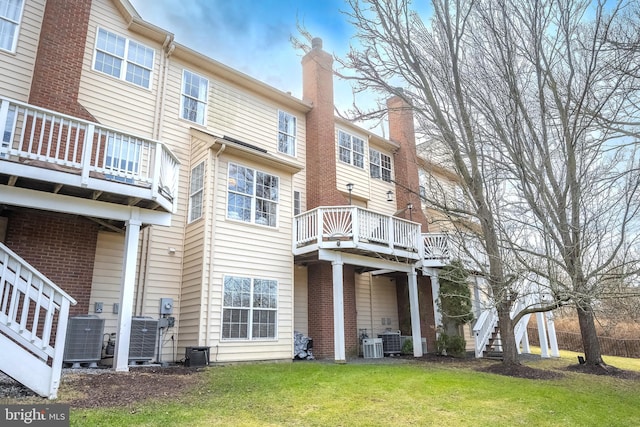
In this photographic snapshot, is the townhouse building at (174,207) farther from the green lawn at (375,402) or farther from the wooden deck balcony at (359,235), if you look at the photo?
the green lawn at (375,402)

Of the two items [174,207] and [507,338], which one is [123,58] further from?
[507,338]

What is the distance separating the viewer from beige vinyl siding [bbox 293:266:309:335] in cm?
1300

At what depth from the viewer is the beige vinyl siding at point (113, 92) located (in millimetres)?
10406

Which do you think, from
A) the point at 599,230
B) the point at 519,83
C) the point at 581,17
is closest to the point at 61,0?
the point at 519,83

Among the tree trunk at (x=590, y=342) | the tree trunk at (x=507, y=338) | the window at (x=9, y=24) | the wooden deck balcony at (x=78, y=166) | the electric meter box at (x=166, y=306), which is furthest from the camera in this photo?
the tree trunk at (x=590, y=342)

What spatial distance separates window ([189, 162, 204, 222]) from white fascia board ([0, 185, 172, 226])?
2.38m

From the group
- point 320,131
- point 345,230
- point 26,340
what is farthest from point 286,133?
point 26,340

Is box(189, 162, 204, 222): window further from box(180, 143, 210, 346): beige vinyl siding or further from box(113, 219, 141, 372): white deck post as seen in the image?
box(113, 219, 141, 372): white deck post

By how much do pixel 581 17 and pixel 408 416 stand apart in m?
7.87

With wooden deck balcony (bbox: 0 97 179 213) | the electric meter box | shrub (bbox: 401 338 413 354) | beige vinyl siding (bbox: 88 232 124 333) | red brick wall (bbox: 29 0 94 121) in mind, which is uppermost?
red brick wall (bbox: 29 0 94 121)

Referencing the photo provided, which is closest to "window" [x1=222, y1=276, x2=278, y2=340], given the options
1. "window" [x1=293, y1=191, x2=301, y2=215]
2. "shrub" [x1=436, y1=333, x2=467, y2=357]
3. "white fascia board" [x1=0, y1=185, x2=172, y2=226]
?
"white fascia board" [x1=0, y1=185, x2=172, y2=226]

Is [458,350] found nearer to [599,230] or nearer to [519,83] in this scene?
[599,230]

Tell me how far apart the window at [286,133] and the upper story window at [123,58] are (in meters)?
4.55

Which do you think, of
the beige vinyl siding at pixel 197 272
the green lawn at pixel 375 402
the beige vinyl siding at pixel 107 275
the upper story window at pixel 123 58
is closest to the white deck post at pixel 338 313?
the green lawn at pixel 375 402
